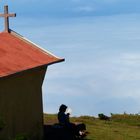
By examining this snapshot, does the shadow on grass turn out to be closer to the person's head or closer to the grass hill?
the person's head

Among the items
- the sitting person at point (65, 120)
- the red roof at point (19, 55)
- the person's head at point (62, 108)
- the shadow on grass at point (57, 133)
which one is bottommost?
the shadow on grass at point (57, 133)

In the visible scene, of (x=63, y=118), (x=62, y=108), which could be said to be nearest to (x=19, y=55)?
(x=62, y=108)

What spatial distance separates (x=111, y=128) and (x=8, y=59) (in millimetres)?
7944

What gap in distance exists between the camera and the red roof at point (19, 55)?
17.0 m

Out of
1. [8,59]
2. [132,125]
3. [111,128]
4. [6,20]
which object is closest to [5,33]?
[6,20]

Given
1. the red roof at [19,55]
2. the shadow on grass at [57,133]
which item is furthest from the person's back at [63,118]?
the red roof at [19,55]

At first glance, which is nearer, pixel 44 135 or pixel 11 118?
pixel 11 118

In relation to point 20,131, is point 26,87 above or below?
above

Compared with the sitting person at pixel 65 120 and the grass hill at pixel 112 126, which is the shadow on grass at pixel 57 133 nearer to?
the sitting person at pixel 65 120

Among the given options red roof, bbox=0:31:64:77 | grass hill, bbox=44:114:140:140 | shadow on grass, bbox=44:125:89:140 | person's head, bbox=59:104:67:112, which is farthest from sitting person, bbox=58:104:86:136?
red roof, bbox=0:31:64:77

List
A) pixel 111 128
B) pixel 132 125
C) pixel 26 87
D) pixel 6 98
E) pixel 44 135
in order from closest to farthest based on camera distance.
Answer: pixel 6 98
pixel 26 87
pixel 44 135
pixel 111 128
pixel 132 125

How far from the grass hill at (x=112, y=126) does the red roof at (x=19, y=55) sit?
3.20 metres

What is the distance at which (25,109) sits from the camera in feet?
58.3

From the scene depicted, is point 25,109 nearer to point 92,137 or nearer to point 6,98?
point 6,98
